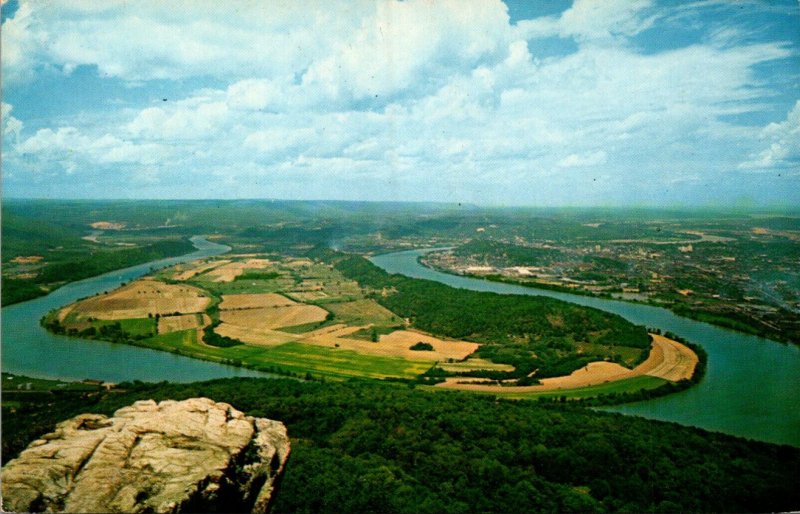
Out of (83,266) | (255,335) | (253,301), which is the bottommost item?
(255,335)

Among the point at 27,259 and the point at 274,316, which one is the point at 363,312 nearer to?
the point at 274,316

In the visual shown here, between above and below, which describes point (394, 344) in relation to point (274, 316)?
below

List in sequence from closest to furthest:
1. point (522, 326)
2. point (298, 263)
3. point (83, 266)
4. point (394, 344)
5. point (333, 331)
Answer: point (394, 344) → point (333, 331) → point (522, 326) → point (83, 266) → point (298, 263)

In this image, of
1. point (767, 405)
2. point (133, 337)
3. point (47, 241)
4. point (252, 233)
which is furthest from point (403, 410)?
point (252, 233)

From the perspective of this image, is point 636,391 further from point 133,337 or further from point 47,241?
point 47,241

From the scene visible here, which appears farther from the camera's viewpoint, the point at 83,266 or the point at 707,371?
the point at 83,266

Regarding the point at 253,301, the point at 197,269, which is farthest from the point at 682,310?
the point at 197,269

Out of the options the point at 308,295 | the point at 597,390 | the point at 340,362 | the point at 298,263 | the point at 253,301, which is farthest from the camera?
the point at 298,263
